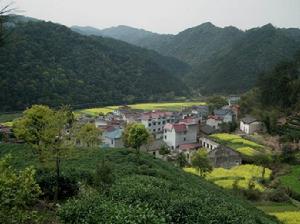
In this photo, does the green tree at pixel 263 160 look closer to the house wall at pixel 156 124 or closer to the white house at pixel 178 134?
the white house at pixel 178 134

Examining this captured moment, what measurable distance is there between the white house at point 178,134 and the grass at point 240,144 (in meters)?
3.84

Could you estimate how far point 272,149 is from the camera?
166ft

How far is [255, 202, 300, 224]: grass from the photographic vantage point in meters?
25.0

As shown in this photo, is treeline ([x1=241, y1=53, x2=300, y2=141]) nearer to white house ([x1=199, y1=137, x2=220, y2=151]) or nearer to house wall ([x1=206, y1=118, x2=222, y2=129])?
house wall ([x1=206, y1=118, x2=222, y2=129])

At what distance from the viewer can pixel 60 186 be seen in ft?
58.9

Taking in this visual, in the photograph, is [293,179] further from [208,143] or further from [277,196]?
[208,143]

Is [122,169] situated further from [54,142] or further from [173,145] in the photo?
[173,145]

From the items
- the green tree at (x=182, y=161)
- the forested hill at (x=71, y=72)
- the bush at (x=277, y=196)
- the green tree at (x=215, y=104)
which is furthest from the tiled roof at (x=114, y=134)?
the green tree at (x=215, y=104)

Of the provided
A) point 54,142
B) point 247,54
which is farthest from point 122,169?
point 247,54

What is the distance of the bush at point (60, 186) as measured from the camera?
17.8 metres

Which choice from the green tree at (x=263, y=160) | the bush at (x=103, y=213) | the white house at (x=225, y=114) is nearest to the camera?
the bush at (x=103, y=213)

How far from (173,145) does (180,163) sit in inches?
454

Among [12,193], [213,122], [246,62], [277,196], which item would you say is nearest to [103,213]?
[12,193]

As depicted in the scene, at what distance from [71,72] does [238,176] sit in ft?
208
